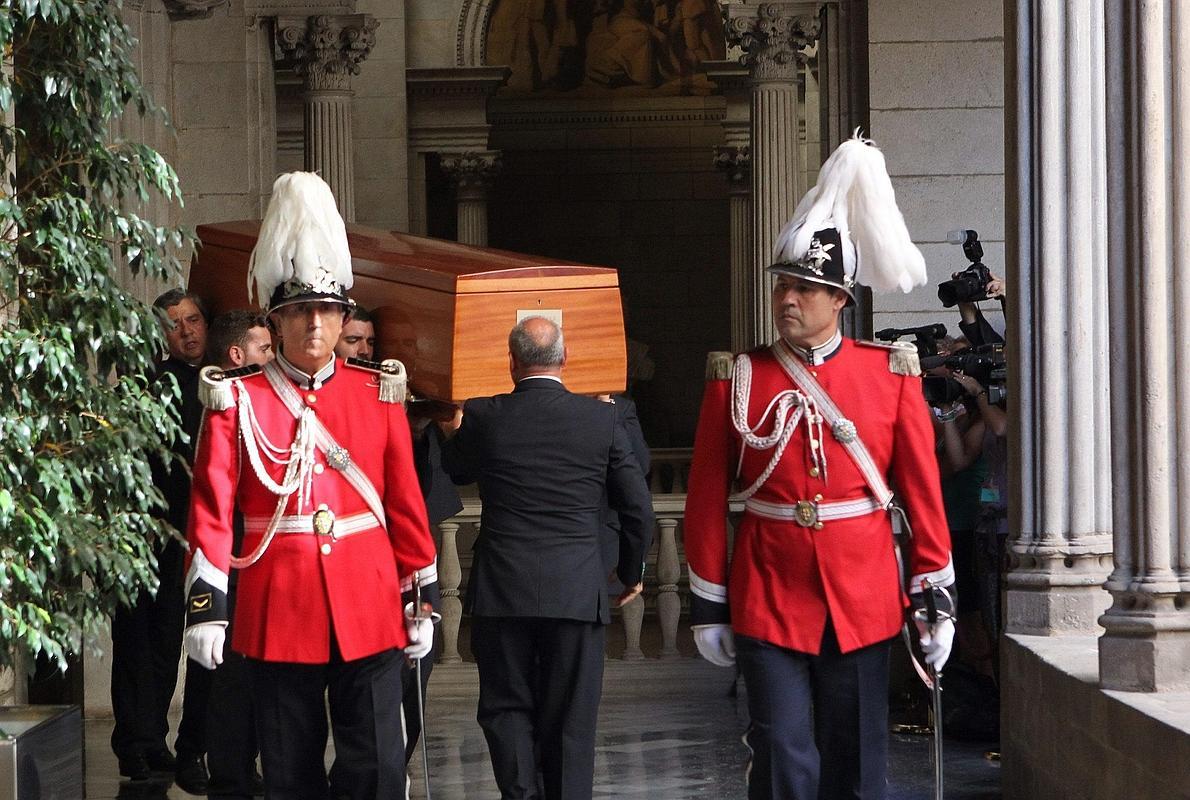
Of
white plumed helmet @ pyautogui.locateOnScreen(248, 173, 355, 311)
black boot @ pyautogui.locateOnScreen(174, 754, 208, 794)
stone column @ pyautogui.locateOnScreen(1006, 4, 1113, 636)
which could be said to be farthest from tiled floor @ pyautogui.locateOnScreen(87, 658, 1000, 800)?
white plumed helmet @ pyautogui.locateOnScreen(248, 173, 355, 311)

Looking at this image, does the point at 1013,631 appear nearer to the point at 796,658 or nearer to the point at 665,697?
the point at 796,658

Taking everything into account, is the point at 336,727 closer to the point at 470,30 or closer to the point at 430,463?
the point at 430,463

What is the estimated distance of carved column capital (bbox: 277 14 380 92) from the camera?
11812 mm

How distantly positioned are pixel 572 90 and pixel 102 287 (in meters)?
17.1

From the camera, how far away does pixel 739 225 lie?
60.3ft

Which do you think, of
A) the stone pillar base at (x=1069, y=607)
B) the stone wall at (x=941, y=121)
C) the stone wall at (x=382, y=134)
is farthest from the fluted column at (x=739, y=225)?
the stone pillar base at (x=1069, y=607)

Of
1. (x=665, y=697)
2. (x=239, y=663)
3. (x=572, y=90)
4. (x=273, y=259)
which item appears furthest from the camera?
(x=572, y=90)

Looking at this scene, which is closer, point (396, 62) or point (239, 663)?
point (239, 663)

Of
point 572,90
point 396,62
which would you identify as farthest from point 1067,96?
point 572,90

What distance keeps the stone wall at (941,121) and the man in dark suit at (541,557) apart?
4204mm

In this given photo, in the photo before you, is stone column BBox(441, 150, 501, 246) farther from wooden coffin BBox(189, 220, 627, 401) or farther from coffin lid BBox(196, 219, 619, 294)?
wooden coffin BBox(189, 220, 627, 401)

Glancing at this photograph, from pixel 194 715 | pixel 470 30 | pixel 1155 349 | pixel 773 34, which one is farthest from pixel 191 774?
pixel 470 30

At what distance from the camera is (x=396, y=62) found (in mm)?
17266

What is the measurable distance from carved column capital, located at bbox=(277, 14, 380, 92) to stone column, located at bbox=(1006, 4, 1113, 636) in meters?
6.12
